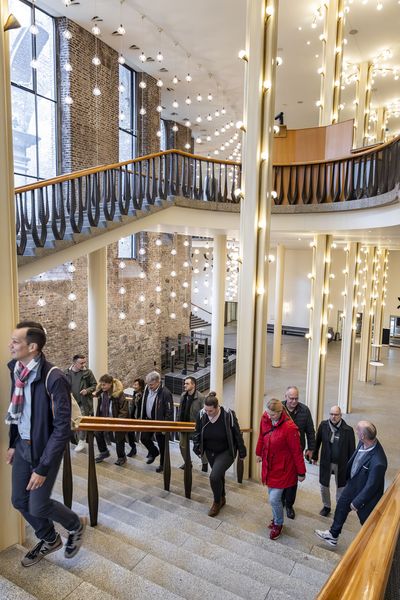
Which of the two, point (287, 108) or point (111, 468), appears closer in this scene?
point (111, 468)

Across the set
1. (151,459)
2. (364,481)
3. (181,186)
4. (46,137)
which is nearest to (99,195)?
(181,186)

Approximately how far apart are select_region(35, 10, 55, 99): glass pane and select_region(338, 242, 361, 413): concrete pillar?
8388 millimetres

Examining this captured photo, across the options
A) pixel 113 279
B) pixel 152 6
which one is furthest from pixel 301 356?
pixel 152 6

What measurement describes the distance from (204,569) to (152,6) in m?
10.8

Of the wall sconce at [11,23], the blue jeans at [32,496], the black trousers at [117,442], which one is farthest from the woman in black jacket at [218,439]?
the wall sconce at [11,23]

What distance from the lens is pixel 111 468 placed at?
4777mm

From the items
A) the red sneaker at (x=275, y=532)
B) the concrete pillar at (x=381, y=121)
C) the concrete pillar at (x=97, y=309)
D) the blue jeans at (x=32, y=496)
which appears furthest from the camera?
the concrete pillar at (x=381, y=121)

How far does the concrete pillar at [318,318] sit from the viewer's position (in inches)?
357

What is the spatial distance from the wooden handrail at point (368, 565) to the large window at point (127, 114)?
498 inches

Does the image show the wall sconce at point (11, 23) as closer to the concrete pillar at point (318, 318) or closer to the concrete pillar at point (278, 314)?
the concrete pillar at point (318, 318)

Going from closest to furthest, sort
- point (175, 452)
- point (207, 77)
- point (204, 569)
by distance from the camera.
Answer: point (204, 569)
point (175, 452)
point (207, 77)

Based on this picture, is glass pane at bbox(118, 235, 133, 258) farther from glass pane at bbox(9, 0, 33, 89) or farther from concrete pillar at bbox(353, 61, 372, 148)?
concrete pillar at bbox(353, 61, 372, 148)

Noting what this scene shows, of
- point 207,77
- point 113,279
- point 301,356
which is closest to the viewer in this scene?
point 113,279

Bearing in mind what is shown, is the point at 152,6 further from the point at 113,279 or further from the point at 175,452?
the point at 175,452
